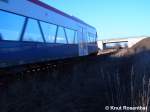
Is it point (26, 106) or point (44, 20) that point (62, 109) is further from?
point (44, 20)

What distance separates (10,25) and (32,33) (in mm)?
1618

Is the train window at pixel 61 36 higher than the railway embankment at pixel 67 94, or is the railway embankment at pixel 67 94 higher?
the train window at pixel 61 36

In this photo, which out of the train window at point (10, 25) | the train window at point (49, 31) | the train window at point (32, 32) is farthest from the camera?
the train window at point (49, 31)

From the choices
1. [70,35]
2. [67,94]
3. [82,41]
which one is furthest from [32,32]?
[82,41]

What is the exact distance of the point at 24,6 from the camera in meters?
10.3

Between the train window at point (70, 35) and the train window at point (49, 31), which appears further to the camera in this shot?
the train window at point (70, 35)

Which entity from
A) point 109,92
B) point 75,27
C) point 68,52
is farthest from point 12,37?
point 75,27

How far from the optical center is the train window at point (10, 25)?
885 centimetres

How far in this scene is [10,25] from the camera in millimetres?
9414

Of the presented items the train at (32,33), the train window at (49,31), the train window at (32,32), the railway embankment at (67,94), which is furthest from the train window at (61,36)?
the railway embankment at (67,94)

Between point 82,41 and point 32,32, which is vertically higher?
point 32,32

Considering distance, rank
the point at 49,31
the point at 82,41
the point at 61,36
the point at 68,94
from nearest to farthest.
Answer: the point at 68,94 → the point at 49,31 → the point at 61,36 → the point at 82,41

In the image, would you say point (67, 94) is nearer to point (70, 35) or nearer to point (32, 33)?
point (32, 33)

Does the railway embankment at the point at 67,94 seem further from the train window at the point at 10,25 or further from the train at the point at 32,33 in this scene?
the train window at the point at 10,25
